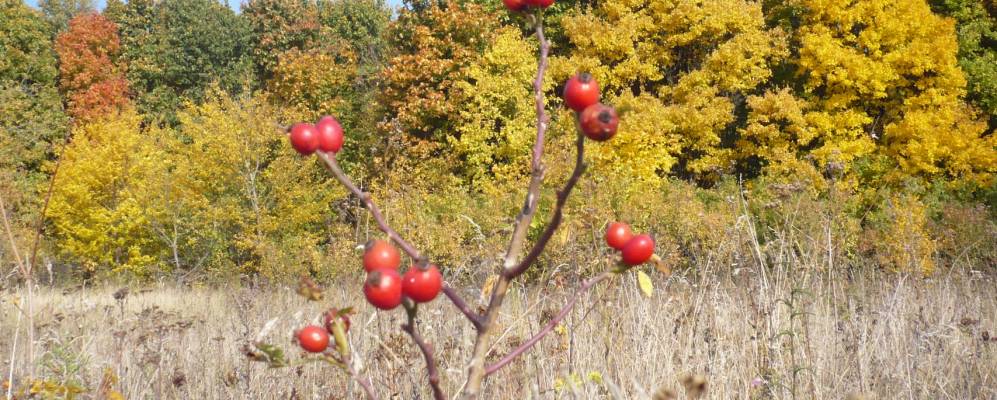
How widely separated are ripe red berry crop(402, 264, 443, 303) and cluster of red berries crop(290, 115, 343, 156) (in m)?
0.19

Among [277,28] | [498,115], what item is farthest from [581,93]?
[277,28]

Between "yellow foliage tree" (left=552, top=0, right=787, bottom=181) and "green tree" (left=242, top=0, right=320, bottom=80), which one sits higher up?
"green tree" (left=242, top=0, right=320, bottom=80)

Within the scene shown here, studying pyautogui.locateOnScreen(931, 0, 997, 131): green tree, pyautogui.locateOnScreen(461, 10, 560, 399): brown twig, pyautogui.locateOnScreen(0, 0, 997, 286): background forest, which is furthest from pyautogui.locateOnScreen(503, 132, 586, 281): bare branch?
pyautogui.locateOnScreen(931, 0, 997, 131): green tree

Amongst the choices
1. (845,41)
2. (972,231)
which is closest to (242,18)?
(845,41)

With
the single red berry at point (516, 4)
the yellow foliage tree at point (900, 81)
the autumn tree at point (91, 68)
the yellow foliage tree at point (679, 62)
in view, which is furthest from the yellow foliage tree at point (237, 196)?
the single red berry at point (516, 4)

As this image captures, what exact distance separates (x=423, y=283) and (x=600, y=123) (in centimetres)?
25

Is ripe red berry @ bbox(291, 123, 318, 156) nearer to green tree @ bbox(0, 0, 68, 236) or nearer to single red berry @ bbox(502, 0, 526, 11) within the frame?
single red berry @ bbox(502, 0, 526, 11)

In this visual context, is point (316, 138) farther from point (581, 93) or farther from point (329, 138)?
point (581, 93)

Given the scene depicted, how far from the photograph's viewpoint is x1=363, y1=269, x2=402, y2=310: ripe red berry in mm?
762

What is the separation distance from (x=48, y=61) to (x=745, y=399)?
3432 cm

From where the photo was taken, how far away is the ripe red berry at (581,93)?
0.83 metres

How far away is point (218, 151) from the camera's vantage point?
20234 millimetres

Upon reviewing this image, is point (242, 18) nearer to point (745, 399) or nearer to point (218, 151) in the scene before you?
point (218, 151)

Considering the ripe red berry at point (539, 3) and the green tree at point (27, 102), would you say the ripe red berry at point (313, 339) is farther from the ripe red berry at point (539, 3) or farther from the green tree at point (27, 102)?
the green tree at point (27, 102)
